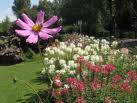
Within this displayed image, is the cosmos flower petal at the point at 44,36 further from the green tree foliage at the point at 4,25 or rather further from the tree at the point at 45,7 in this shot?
the green tree foliage at the point at 4,25

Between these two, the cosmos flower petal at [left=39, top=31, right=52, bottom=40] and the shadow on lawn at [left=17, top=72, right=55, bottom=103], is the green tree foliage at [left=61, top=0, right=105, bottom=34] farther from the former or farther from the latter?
the cosmos flower petal at [left=39, top=31, right=52, bottom=40]

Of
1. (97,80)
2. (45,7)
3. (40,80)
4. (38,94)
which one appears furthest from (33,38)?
(45,7)

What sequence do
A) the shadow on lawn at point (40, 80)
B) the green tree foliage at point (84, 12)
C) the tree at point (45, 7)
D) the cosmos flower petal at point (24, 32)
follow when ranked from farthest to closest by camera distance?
the green tree foliage at point (84, 12), the shadow on lawn at point (40, 80), the tree at point (45, 7), the cosmos flower petal at point (24, 32)

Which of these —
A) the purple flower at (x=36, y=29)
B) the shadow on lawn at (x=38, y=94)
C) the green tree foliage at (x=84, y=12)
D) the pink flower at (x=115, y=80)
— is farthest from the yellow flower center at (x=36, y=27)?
the green tree foliage at (x=84, y=12)

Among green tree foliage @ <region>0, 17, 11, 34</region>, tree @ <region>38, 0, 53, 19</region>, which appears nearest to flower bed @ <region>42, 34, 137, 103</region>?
tree @ <region>38, 0, 53, 19</region>

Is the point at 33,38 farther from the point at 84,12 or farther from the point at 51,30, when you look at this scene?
the point at 84,12

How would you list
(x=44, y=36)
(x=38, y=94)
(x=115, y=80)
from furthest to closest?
1. (x=38, y=94)
2. (x=115, y=80)
3. (x=44, y=36)

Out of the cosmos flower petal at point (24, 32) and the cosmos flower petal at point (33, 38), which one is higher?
the cosmos flower petal at point (24, 32)

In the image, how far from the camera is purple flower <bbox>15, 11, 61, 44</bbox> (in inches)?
110

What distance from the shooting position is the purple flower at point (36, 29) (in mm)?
2805

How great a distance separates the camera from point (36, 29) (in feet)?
9.46

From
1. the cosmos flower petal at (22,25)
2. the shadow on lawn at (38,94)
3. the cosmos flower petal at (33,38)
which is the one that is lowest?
the shadow on lawn at (38,94)

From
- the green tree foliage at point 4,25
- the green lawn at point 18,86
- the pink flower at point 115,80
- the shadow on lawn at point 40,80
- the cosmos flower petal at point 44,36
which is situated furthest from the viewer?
the green tree foliage at point 4,25

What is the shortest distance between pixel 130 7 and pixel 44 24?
52.1 meters
